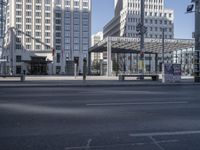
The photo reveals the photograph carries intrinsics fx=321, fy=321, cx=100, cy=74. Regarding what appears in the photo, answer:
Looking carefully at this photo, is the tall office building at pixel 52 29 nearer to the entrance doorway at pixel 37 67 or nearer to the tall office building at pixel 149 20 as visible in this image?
the tall office building at pixel 149 20

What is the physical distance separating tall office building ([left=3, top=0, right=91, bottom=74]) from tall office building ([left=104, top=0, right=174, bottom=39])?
13.4 m

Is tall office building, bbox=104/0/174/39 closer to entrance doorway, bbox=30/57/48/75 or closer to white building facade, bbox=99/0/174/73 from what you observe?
white building facade, bbox=99/0/174/73

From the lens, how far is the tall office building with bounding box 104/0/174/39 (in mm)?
127125

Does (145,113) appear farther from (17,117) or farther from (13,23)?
(13,23)

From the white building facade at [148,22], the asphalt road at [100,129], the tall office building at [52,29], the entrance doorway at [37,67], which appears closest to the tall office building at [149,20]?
the white building facade at [148,22]

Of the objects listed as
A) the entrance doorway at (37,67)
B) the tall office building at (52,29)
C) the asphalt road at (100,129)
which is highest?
the tall office building at (52,29)

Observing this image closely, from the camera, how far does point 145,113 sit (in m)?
10.1

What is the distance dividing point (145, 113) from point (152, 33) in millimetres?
130171

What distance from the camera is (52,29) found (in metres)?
136

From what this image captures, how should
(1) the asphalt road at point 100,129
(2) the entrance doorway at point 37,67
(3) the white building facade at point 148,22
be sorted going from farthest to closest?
1. (3) the white building facade at point 148,22
2. (2) the entrance doorway at point 37,67
3. (1) the asphalt road at point 100,129

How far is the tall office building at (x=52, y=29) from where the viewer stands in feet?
416

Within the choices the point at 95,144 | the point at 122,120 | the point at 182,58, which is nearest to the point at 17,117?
the point at 122,120

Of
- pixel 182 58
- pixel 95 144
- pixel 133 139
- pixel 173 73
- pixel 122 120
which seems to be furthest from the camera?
pixel 182 58

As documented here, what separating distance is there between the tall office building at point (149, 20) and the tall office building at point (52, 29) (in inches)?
526
